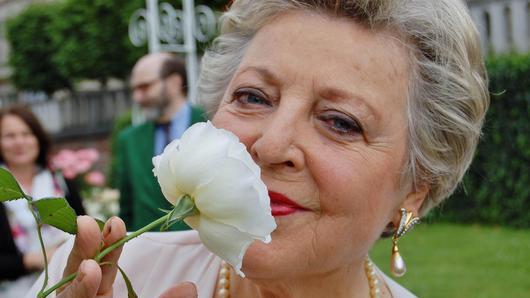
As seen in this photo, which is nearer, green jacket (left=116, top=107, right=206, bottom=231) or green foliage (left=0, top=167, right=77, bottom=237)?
green foliage (left=0, top=167, right=77, bottom=237)

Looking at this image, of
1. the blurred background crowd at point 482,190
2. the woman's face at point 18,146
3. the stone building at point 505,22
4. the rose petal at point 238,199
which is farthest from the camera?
the stone building at point 505,22

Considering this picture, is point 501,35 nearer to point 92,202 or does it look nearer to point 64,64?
point 92,202

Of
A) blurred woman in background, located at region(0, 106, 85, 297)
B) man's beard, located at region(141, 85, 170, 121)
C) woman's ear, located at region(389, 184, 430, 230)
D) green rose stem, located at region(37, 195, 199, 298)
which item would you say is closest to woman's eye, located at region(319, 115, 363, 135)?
woman's ear, located at region(389, 184, 430, 230)

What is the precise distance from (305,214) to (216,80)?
2.08 feet

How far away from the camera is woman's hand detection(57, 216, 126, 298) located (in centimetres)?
125

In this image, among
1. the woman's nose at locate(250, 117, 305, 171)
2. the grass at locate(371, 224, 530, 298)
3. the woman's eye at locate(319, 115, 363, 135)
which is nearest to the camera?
the woman's nose at locate(250, 117, 305, 171)

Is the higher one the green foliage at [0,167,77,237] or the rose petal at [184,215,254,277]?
the green foliage at [0,167,77,237]

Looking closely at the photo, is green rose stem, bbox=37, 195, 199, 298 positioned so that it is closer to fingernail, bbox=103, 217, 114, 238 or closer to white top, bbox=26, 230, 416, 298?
fingernail, bbox=103, 217, 114, 238

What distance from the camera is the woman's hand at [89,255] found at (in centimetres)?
125

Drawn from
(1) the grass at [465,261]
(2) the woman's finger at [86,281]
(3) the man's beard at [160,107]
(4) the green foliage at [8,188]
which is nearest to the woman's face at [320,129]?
(2) the woman's finger at [86,281]

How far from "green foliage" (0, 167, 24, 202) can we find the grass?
14.0ft

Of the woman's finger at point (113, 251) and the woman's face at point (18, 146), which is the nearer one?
the woman's finger at point (113, 251)

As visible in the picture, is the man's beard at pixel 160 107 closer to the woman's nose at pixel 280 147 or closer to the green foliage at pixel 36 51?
the woman's nose at pixel 280 147

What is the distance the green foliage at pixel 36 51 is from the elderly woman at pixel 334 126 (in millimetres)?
27256
